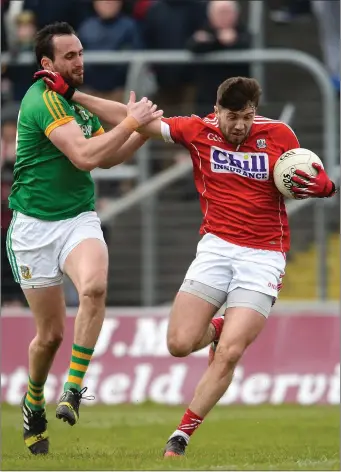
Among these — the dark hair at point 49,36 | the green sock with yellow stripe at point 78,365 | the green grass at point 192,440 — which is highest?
the dark hair at point 49,36

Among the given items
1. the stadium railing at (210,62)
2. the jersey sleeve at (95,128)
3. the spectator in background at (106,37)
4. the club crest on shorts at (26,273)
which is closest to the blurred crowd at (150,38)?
the spectator in background at (106,37)

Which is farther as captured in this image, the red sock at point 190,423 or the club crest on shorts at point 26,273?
the club crest on shorts at point 26,273

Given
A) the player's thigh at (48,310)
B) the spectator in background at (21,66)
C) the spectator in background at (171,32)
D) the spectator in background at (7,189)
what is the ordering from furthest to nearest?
the spectator in background at (171,32), the spectator in background at (21,66), the spectator in background at (7,189), the player's thigh at (48,310)

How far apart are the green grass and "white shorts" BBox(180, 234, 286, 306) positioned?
127cm

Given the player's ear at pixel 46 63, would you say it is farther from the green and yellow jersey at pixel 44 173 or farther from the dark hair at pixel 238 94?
the dark hair at pixel 238 94

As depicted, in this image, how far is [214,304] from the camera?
9852 mm

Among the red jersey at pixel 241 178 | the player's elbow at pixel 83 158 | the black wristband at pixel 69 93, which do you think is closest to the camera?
the player's elbow at pixel 83 158

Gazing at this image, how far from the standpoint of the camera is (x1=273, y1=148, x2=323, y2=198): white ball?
9688 mm

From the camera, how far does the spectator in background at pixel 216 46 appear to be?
16281 millimetres

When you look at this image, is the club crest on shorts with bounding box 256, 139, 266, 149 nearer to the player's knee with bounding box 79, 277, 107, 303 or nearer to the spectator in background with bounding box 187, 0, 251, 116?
the player's knee with bounding box 79, 277, 107, 303

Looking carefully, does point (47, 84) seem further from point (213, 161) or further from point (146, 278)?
point (146, 278)

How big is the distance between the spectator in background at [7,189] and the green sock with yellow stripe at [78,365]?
6.13 metres

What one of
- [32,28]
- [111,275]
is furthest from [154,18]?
[111,275]

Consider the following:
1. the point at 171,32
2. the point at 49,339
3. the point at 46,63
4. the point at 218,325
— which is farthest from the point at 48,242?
the point at 171,32
